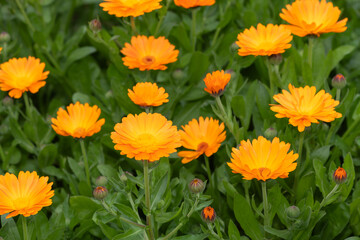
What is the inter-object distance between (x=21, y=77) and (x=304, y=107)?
0.93 metres

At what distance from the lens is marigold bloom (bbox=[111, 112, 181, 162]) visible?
4.48ft

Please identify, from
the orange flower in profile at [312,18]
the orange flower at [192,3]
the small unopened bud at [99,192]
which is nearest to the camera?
the small unopened bud at [99,192]

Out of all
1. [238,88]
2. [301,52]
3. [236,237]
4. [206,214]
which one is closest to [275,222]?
[236,237]

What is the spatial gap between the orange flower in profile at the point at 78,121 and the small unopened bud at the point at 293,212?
2.01 ft

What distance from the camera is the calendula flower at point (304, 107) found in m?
1.50

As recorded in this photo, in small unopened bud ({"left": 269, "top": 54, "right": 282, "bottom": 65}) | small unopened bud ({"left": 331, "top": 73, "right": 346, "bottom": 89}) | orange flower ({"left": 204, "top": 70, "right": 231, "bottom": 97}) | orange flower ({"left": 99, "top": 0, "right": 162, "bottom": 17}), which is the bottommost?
small unopened bud ({"left": 331, "top": 73, "right": 346, "bottom": 89})

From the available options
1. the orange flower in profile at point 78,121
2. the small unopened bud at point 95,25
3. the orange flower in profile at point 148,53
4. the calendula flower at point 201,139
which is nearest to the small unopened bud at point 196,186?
the calendula flower at point 201,139

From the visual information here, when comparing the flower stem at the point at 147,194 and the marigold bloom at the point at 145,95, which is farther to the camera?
the marigold bloom at the point at 145,95

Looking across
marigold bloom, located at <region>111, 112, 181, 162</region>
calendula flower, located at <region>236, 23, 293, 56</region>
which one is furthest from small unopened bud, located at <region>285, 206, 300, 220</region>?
calendula flower, located at <region>236, 23, 293, 56</region>

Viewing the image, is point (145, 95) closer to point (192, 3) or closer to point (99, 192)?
point (99, 192)

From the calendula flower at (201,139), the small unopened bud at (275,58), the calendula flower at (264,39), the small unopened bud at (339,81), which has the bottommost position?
the calendula flower at (201,139)

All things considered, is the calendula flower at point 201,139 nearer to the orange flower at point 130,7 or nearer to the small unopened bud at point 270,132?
the small unopened bud at point 270,132

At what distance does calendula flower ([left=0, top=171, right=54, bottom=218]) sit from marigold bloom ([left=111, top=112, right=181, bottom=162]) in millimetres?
232

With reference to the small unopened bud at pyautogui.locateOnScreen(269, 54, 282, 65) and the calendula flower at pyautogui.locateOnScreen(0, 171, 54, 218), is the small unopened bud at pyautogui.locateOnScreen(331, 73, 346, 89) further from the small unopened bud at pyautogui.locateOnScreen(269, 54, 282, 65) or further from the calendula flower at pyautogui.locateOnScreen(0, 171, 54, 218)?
the calendula flower at pyautogui.locateOnScreen(0, 171, 54, 218)
